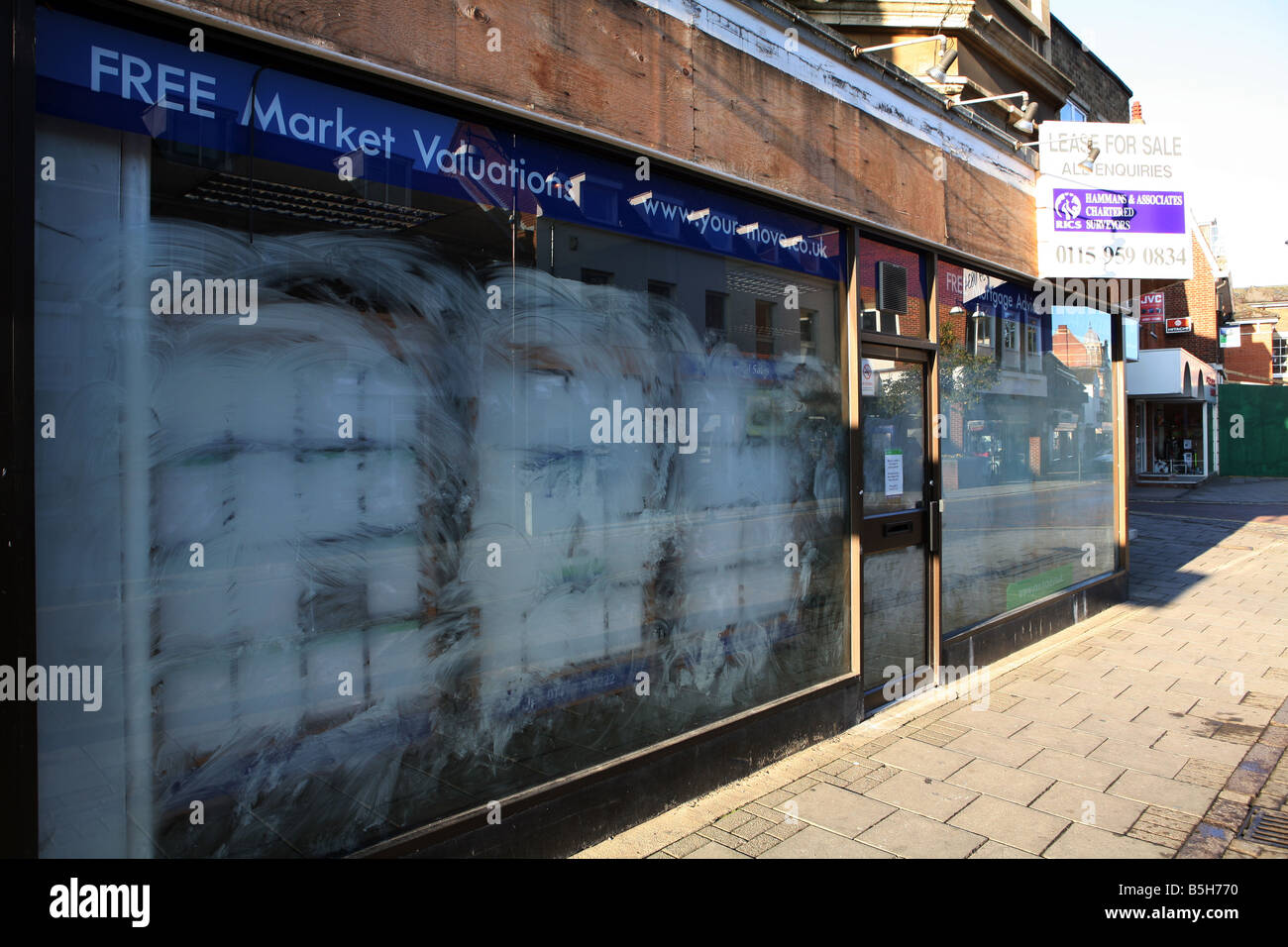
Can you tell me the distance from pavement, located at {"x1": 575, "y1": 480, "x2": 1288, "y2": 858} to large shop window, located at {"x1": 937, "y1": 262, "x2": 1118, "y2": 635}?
0.77 m

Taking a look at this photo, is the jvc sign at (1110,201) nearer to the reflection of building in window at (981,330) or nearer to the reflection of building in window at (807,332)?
the reflection of building in window at (981,330)

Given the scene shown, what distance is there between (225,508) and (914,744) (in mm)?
3988

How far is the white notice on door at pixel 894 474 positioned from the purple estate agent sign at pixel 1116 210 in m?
3.47

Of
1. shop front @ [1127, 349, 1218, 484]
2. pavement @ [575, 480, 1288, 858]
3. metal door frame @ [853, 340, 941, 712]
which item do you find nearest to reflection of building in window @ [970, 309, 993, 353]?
metal door frame @ [853, 340, 941, 712]

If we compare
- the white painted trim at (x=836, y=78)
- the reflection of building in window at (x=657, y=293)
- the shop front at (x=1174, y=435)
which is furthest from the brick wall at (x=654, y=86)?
the shop front at (x=1174, y=435)

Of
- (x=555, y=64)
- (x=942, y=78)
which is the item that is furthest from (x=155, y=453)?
(x=942, y=78)

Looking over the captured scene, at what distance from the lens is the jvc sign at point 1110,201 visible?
760 cm

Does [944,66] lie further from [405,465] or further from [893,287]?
[405,465]

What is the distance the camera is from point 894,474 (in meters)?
5.91

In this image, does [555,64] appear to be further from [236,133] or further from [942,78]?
[942,78]

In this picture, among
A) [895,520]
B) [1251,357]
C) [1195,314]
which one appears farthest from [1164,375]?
[895,520]

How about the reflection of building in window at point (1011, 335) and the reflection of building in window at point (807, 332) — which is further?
the reflection of building in window at point (1011, 335)

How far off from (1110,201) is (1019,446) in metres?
2.45
